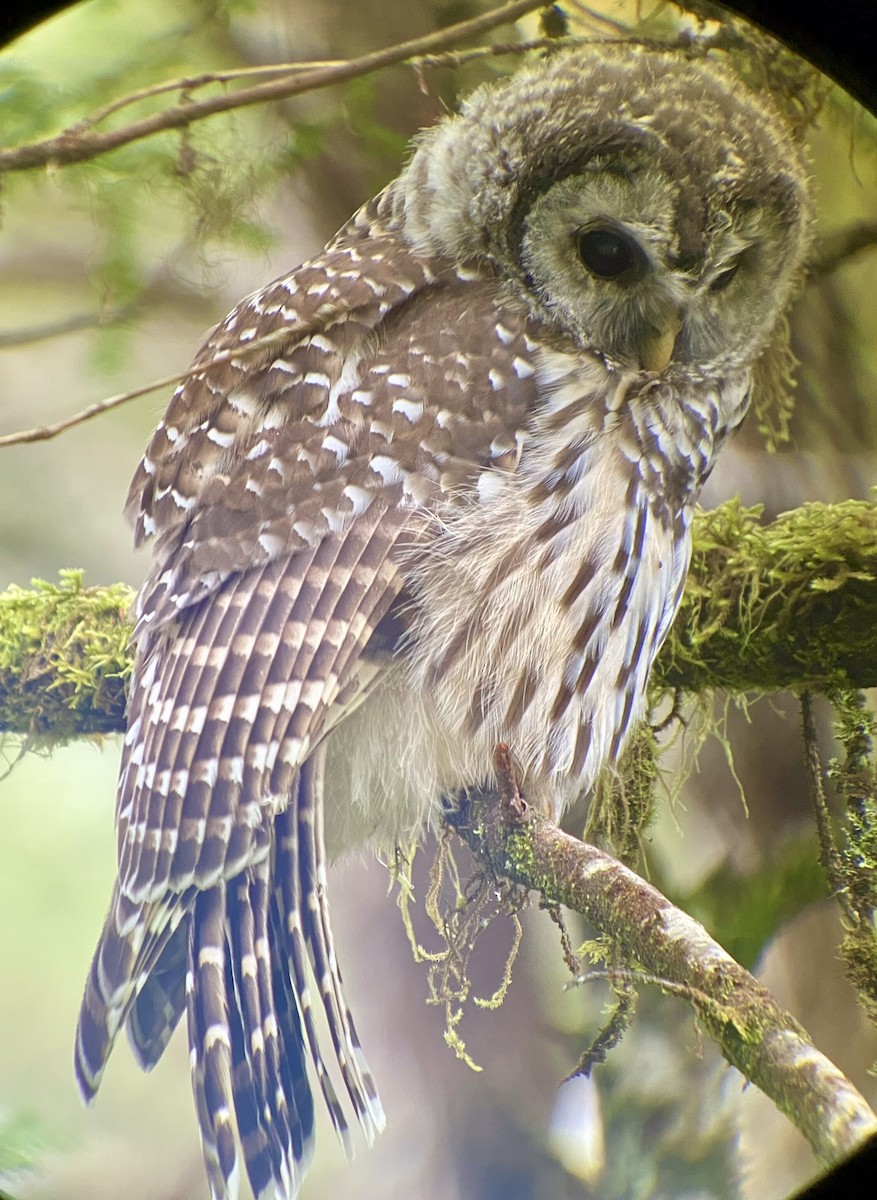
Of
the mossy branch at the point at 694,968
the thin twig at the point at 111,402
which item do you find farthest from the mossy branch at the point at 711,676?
the thin twig at the point at 111,402

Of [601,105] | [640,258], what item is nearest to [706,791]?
[640,258]

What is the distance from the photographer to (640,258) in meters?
0.97

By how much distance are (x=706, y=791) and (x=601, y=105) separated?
0.67 m

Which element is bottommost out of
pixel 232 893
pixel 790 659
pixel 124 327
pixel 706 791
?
pixel 232 893

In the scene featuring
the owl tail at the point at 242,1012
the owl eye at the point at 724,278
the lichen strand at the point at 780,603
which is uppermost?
the owl eye at the point at 724,278

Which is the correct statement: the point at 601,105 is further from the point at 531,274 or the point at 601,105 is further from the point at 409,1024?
the point at 409,1024

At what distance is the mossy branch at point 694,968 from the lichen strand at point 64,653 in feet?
1.20

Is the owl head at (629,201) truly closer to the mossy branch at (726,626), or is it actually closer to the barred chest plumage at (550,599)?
the barred chest plumage at (550,599)

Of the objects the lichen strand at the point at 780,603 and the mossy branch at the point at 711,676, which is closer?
the mossy branch at the point at 711,676

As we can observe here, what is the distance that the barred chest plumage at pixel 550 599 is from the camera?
3.14 ft

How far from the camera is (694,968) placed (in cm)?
87

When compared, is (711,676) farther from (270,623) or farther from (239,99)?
(239,99)

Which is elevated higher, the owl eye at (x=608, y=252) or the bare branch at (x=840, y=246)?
the bare branch at (x=840, y=246)

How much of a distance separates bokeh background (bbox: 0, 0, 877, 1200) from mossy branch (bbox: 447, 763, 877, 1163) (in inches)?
1.0
